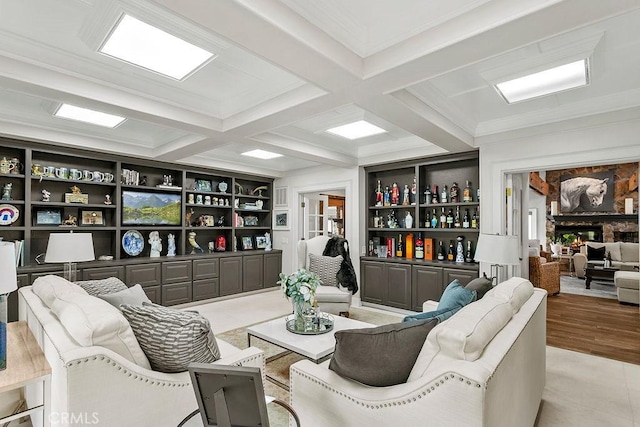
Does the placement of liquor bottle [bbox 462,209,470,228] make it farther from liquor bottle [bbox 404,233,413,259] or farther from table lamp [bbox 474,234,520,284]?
table lamp [bbox 474,234,520,284]

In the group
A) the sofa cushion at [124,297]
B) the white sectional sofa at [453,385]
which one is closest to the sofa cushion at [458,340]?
the white sectional sofa at [453,385]

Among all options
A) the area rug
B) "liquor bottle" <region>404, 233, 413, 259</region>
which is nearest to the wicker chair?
the area rug

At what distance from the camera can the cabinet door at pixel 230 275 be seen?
19.2ft

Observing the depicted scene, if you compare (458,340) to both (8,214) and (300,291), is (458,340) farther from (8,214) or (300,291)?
(8,214)

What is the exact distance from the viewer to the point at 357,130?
436cm

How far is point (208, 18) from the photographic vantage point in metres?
1.71

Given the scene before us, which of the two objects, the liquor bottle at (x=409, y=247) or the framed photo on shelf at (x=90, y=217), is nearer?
the framed photo on shelf at (x=90, y=217)

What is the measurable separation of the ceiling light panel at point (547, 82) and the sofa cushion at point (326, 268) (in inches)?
115

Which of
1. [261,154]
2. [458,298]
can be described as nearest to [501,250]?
[458,298]

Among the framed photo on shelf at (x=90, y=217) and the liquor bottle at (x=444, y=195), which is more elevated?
the liquor bottle at (x=444, y=195)

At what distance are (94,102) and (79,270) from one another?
101 inches

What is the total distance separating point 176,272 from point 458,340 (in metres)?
4.83

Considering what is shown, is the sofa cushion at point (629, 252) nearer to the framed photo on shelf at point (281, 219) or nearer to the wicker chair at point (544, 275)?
the wicker chair at point (544, 275)

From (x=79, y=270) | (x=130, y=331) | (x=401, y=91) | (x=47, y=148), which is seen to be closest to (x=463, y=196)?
(x=401, y=91)
